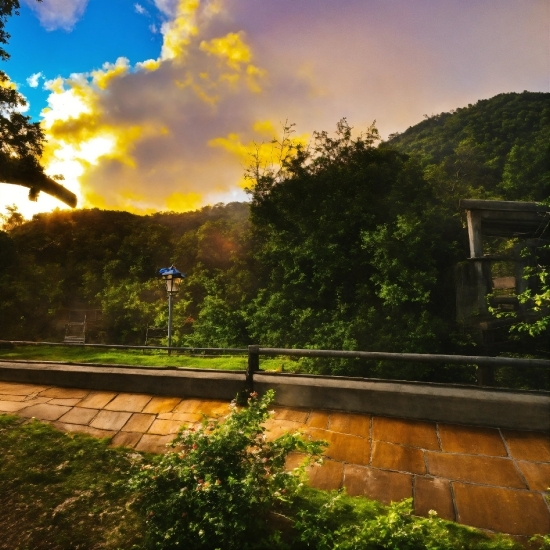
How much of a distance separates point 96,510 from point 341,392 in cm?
269

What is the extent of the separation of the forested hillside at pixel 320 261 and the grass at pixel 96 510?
10.6 metres

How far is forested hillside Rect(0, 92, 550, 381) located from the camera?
13492 millimetres

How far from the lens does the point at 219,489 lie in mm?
2318

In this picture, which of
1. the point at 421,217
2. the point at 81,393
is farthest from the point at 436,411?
the point at 421,217

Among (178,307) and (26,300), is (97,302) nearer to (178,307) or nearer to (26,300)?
(26,300)

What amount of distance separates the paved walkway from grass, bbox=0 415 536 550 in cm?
23

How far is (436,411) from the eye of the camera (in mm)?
3584

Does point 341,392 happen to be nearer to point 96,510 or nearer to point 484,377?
point 96,510

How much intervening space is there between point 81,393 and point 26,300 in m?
21.3

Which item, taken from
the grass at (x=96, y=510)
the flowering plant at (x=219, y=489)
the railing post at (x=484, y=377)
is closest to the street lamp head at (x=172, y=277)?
the grass at (x=96, y=510)

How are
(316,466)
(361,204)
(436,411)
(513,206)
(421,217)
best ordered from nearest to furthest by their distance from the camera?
1. (316,466)
2. (436,411)
3. (513,206)
4. (421,217)
5. (361,204)

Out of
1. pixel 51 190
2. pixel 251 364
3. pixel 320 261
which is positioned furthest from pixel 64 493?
pixel 320 261

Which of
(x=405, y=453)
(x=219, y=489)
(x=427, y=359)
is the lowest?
(x=405, y=453)

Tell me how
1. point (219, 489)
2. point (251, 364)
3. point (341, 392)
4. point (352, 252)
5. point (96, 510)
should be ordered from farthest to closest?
point (352, 252), point (251, 364), point (341, 392), point (96, 510), point (219, 489)
